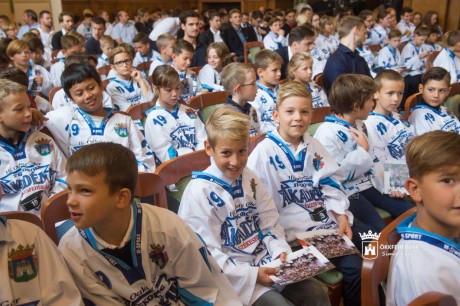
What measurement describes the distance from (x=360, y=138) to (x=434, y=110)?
1.33 m

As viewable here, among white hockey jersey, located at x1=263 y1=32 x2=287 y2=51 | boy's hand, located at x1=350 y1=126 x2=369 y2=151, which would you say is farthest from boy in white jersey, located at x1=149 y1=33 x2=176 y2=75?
boy's hand, located at x1=350 y1=126 x2=369 y2=151

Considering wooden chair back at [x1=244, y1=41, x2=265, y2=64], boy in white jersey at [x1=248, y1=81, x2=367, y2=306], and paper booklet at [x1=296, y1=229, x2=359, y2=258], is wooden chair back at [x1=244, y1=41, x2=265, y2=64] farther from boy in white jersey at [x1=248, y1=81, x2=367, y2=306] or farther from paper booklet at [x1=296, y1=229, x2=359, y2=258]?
paper booklet at [x1=296, y1=229, x2=359, y2=258]

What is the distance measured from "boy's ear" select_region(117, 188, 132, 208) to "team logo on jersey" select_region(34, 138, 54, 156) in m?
1.12

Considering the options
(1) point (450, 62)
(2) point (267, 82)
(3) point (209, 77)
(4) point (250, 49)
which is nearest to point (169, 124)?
(2) point (267, 82)

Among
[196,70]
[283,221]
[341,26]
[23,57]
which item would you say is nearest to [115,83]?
[23,57]

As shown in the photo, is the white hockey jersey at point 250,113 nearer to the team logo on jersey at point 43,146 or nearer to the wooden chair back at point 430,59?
the team logo on jersey at point 43,146

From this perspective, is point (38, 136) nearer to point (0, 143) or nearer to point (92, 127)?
point (0, 143)

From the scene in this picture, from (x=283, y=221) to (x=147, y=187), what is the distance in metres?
0.75

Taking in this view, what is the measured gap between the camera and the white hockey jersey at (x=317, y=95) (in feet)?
13.7

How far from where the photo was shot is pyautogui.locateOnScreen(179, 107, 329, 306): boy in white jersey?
1758mm

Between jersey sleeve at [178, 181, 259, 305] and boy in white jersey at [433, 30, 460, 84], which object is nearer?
jersey sleeve at [178, 181, 259, 305]

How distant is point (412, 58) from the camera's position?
6656 millimetres

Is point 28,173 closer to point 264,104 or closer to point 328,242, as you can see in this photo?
point 328,242

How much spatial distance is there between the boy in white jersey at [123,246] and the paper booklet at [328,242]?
552 mm
